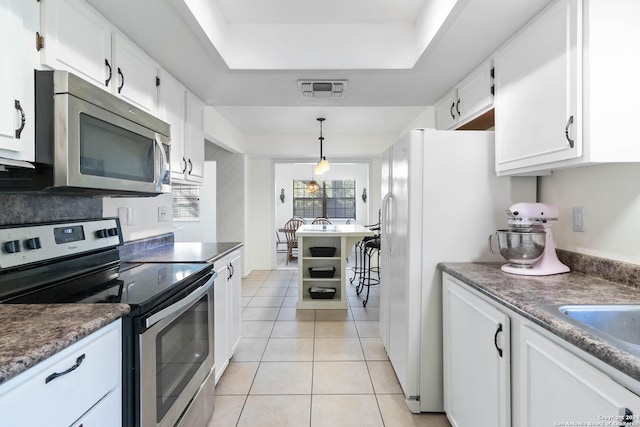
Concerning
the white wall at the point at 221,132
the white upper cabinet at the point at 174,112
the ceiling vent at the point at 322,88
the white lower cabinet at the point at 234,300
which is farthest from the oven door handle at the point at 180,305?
the white wall at the point at 221,132

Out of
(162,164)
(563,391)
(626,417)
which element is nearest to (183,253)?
(162,164)

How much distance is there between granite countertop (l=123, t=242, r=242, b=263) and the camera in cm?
194

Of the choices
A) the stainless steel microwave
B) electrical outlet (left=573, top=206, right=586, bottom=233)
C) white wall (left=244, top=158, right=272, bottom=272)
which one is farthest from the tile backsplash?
white wall (left=244, top=158, right=272, bottom=272)

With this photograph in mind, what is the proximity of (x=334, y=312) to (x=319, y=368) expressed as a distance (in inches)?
49.8

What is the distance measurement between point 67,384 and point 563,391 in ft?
4.45

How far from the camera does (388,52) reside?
2090 millimetres

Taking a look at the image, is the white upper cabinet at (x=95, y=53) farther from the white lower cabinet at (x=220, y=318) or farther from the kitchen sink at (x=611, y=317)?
the kitchen sink at (x=611, y=317)

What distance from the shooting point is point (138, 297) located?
119 centimetres

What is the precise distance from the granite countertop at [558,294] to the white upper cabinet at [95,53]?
190 cm

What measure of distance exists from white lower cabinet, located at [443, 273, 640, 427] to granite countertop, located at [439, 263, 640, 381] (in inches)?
1.6

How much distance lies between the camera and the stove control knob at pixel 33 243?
1.27 metres

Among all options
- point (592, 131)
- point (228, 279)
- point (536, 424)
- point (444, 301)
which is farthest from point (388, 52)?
point (536, 424)

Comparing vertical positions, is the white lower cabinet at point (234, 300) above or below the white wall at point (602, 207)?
below

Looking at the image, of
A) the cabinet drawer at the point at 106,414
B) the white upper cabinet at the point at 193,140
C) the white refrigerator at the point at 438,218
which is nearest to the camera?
the cabinet drawer at the point at 106,414
